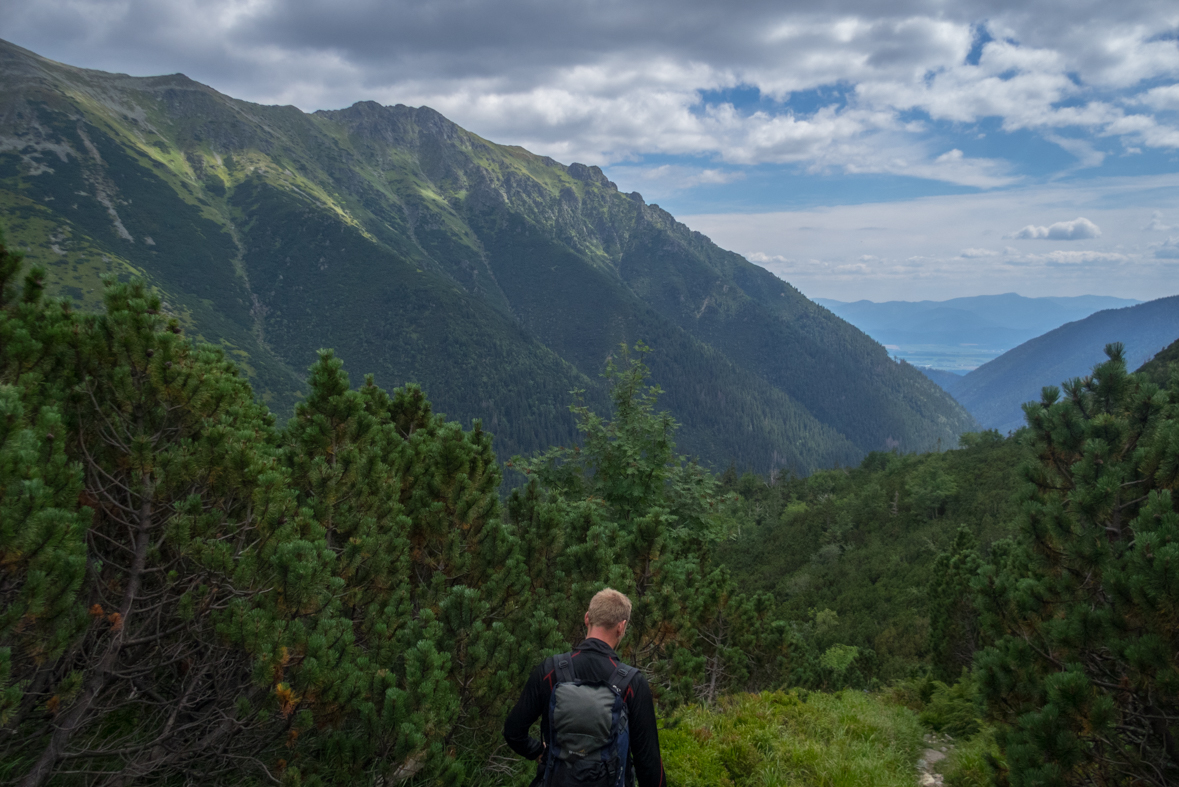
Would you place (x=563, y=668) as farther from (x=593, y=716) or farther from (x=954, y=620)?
(x=954, y=620)

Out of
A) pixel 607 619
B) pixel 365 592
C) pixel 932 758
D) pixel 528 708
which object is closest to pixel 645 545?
pixel 365 592

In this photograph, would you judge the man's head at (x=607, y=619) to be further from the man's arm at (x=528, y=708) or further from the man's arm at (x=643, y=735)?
the man's arm at (x=528, y=708)

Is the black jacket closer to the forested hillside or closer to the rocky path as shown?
the forested hillside

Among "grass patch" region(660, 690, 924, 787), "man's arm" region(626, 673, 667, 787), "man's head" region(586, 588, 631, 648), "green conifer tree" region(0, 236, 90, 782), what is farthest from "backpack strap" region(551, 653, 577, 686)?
"grass patch" region(660, 690, 924, 787)

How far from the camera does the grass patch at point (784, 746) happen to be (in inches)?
264

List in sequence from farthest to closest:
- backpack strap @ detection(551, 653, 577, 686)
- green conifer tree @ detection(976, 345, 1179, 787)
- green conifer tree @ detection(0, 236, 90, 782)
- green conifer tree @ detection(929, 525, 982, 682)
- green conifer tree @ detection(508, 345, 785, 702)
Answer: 1. green conifer tree @ detection(929, 525, 982, 682)
2. green conifer tree @ detection(508, 345, 785, 702)
3. green conifer tree @ detection(976, 345, 1179, 787)
4. backpack strap @ detection(551, 653, 577, 686)
5. green conifer tree @ detection(0, 236, 90, 782)

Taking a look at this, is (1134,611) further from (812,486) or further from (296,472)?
(812,486)

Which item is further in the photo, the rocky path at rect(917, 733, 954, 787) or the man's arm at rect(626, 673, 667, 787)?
the rocky path at rect(917, 733, 954, 787)

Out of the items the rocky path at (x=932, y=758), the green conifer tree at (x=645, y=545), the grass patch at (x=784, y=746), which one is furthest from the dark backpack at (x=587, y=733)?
the rocky path at (x=932, y=758)

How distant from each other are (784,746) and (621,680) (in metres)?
4.68

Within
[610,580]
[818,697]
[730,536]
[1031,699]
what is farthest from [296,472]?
[730,536]

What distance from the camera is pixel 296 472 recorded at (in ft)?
19.9

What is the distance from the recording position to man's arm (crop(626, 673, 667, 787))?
4.06 meters

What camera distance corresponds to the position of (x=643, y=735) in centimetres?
409
